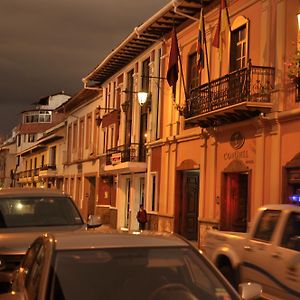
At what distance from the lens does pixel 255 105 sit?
17703 mm

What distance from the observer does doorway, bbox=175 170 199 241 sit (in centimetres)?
2450

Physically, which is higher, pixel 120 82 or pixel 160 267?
pixel 120 82

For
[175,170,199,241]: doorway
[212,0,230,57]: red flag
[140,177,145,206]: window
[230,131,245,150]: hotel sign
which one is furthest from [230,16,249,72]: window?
[140,177,145,206]: window

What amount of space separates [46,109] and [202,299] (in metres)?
82.5

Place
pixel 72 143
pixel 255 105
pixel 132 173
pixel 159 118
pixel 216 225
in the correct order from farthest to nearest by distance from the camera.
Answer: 1. pixel 72 143
2. pixel 132 173
3. pixel 159 118
4. pixel 216 225
5. pixel 255 105

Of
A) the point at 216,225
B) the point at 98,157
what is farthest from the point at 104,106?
the point at 216,225

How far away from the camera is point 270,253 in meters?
8.49

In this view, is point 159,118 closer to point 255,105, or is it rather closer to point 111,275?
point 255,105

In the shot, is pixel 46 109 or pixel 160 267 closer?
pixel 160 267

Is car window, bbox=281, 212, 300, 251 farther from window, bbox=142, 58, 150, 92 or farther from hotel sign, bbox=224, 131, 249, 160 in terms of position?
window, bbox=142, 58, 150, 92

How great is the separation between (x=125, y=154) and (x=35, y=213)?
68.3 ft

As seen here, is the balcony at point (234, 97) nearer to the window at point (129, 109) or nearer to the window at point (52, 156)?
the window at point (129, 109)

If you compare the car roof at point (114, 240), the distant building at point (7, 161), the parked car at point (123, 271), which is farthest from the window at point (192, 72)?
the distant building at point (7, 161)

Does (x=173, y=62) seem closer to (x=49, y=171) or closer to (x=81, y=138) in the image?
(x=81, y=138)
